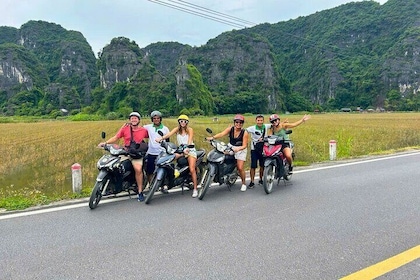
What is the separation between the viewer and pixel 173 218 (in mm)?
4293

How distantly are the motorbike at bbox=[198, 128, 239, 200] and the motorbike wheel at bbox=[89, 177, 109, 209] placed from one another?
143cm

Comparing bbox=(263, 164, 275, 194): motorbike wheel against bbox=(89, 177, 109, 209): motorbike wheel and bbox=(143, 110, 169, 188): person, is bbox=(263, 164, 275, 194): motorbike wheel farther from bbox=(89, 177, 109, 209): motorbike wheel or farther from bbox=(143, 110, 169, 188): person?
bbox=(89, 177, 109, 209): motorbike wheel

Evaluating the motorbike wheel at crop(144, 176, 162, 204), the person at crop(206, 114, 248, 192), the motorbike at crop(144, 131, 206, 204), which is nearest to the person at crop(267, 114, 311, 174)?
the person at crop(206, 114, 248, 192)

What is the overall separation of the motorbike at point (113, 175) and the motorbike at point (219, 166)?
3.44 feet

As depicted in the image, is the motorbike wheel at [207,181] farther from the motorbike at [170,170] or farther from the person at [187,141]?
the motorbike at [170,170]

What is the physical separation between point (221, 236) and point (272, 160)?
2.36m

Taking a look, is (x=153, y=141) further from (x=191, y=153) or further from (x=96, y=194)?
(x=96, y=194)

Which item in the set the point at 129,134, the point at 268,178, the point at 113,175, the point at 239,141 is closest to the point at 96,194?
the point at 113,175

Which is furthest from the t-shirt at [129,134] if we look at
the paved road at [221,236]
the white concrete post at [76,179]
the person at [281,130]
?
the person at [281,130]

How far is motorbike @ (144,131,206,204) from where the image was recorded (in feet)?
16.5

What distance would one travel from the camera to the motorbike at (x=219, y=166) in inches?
207

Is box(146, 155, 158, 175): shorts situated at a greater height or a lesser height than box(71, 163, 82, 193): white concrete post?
greater

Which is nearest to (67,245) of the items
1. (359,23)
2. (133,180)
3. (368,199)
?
(133,180)

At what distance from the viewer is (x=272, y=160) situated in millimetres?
5730
